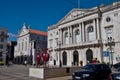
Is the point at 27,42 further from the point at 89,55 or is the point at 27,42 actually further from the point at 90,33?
the point at 89,55

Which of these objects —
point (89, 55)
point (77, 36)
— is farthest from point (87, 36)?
point (89, 55)

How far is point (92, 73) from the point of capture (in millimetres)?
16297

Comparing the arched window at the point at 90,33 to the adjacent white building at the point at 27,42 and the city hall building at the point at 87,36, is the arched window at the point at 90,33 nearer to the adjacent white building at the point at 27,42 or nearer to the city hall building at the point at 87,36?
the city hall building at the point at 87,36

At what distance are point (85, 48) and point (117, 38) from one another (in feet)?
31.7

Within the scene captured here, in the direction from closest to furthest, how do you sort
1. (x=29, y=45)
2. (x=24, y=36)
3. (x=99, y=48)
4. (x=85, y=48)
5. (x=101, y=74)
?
(x=101, y=74), (x=99, y=48), (x=85, y=48), (x=29, y=45), (x=24, y=36)

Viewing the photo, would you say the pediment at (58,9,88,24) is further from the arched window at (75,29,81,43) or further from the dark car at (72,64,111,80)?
the dark car at (72,64,111,80)

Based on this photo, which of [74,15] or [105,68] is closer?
[105,68]

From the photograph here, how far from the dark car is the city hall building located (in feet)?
62.3

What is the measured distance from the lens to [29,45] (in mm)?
76562

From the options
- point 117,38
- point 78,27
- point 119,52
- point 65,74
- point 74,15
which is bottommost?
point 65,74

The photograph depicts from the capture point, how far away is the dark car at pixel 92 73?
16.0 m

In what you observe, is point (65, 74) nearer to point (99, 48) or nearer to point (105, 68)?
point (105, 68)

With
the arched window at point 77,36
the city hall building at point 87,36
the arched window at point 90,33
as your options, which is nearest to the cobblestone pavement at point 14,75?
the city hall building at point 87,36

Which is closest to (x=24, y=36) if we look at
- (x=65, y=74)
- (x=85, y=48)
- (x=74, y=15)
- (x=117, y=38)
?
(x=74, y=15)
